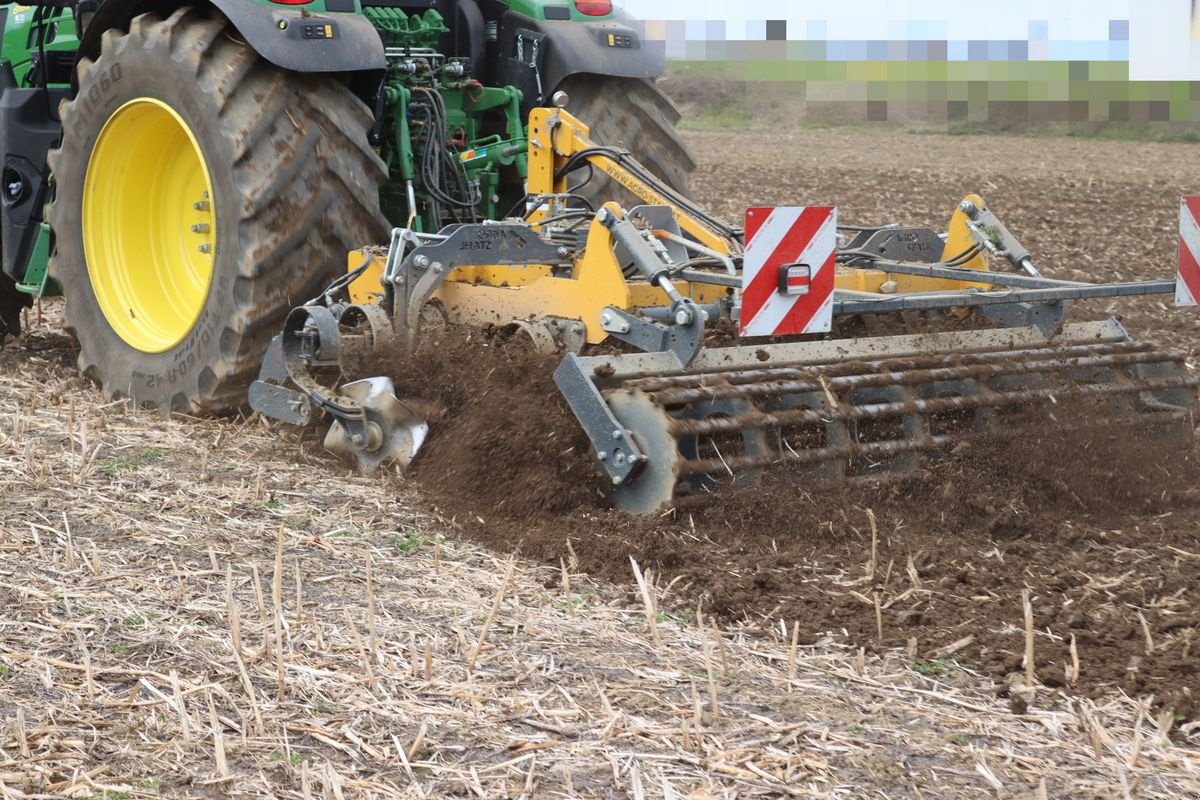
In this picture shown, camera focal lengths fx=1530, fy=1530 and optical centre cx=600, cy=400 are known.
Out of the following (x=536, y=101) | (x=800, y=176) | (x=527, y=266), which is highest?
(x=536, y=101)

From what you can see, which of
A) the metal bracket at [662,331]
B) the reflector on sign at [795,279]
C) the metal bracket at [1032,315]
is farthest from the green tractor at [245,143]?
the metal bracket at [1032,315]

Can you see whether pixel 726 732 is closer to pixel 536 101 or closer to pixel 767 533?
pixel 767 533

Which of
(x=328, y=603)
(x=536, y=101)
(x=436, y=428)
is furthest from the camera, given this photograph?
(x=536, y=101)

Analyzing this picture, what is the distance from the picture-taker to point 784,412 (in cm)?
425

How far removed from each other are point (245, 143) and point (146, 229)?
3.70 feet

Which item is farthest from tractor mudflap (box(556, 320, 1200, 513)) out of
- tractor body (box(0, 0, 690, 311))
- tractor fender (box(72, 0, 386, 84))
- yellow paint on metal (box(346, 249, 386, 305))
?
tractor body (box(0, 0, 690, 311))

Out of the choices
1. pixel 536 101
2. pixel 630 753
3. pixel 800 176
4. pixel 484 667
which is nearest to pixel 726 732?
pixel 630 753

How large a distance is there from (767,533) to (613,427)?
50 cm

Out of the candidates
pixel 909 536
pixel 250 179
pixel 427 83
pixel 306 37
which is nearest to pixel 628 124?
pixel 427 83

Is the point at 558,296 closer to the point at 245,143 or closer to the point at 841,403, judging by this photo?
the point at 841,403

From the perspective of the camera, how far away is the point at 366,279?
5.12 metres

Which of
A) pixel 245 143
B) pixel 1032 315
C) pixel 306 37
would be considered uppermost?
pixel 306 37

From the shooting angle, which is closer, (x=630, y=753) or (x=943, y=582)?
(x=630, y=753)

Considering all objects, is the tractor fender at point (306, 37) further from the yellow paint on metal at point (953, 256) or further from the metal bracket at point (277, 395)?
the yellow paint on metal at point (953, 256)
